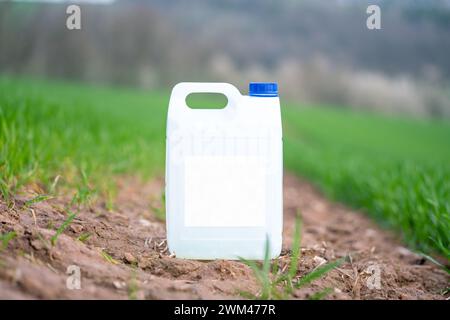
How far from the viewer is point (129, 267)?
1.99 m

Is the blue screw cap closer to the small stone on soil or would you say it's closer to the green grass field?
the small stone on soil

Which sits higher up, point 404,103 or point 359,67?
point 359,67

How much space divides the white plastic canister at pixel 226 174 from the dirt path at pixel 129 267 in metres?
0.12

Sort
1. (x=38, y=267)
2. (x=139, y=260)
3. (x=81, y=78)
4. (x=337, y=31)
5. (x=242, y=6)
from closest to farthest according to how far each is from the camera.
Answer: (x=38, y=267) → (x=139, y=260) → (x=81, y=78) → (x=337, y=31) → (x=242, y=6)

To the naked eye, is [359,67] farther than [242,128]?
Yes

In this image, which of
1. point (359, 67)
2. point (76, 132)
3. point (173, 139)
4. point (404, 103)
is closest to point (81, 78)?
point (359, 67)

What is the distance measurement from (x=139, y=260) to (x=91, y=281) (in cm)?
35

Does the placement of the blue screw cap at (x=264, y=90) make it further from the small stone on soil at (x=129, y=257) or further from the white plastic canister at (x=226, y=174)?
the small stone on soil at (x=129, y=257)

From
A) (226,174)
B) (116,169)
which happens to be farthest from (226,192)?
(116,169)

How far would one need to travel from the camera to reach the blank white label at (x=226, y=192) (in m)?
2.16

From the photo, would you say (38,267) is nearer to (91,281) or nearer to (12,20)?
(91,281)

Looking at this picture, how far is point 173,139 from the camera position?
215cm

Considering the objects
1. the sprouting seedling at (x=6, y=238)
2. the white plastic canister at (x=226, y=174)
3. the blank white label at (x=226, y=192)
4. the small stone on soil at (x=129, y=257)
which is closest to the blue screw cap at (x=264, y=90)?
the white plastic canister at (x=226, y=174)

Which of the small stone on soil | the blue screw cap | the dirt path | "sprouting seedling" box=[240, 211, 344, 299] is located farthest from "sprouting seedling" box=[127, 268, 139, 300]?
the blue screw cap
